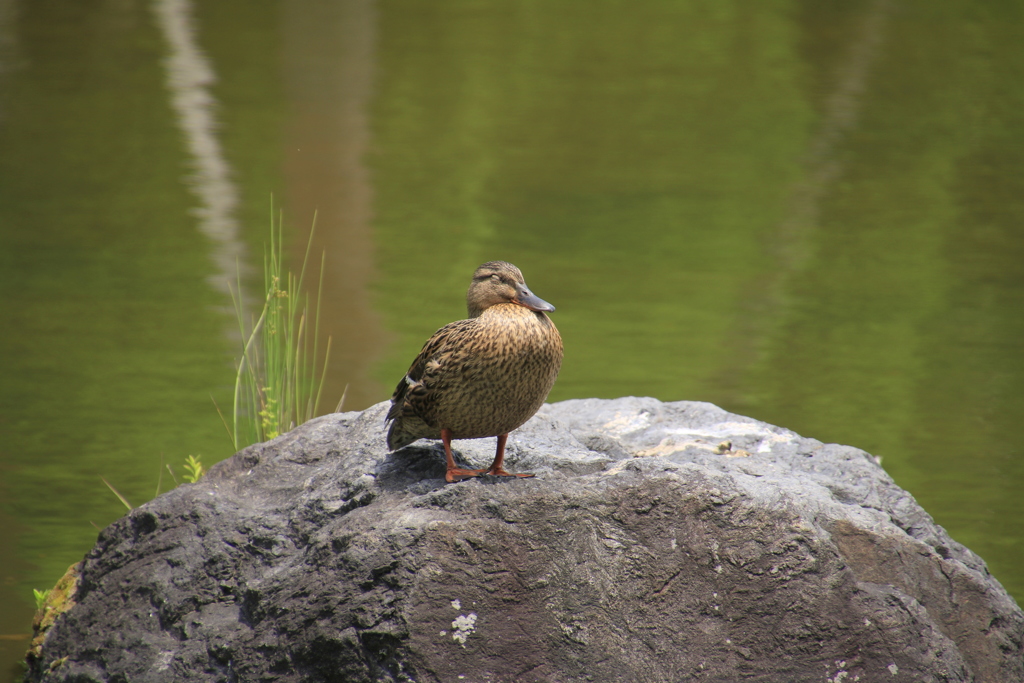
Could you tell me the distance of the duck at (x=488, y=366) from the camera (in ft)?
9.68

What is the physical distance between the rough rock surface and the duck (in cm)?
22

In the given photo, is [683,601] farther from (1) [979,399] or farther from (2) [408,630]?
(1) [979,399]

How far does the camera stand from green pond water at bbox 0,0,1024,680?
636 centimetres

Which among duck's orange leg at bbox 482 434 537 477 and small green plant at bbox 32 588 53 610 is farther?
small green plant at bbox 32 588 53 610

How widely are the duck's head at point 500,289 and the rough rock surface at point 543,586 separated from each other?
1.80ft

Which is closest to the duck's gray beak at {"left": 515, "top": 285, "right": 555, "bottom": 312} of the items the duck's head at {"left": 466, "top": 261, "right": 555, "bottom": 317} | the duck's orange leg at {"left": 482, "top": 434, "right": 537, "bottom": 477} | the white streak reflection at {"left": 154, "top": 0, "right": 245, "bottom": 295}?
the duck's head at {"left": 466, "top": 261, "right": 555, "bottom": 317}

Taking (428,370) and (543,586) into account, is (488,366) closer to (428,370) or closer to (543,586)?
(428,370)

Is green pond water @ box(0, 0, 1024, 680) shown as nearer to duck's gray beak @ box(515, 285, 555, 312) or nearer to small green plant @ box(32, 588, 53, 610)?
small green plant @ box(32, 588, 53, 610)

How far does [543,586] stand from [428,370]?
706 mm

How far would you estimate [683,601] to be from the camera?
301 cm

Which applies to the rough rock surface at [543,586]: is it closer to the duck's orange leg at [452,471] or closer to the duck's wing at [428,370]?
the duck's orange leg at [452,471]

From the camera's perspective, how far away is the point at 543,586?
2.99 metres

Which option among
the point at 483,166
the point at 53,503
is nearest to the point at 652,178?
the point at 483,166

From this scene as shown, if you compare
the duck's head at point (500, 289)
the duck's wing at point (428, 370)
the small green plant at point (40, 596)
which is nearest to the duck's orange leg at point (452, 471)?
the duck's wing at point (428, 370)
